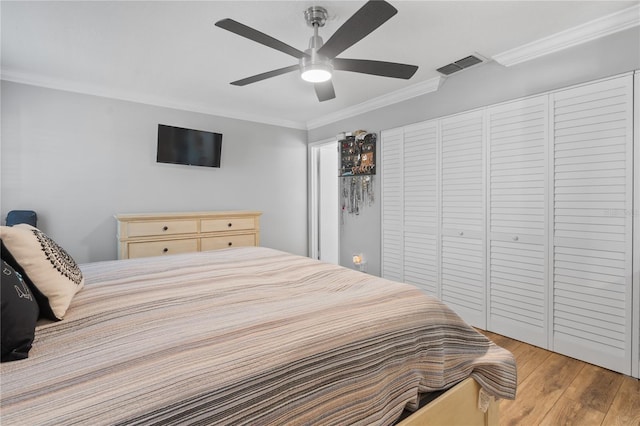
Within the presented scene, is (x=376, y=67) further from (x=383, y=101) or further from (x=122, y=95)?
(x=122, y=95)

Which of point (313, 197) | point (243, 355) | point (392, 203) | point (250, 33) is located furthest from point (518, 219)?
→ point (313, 197)

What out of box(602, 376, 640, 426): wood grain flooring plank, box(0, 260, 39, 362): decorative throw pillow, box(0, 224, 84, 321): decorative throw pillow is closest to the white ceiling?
box(0, 224, 84, 321): decorative throw pillow

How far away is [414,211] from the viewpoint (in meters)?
3.50

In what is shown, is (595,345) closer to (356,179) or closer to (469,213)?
(469,213)

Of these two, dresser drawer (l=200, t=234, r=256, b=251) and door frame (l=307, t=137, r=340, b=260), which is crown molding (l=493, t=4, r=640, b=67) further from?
dresser drawer (l=200, t=234, r=256, b=251)

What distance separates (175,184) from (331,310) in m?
3.35

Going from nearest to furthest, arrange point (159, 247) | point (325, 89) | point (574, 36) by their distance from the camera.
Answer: point (574, 36) → point (325, 89) → point (159, 247)

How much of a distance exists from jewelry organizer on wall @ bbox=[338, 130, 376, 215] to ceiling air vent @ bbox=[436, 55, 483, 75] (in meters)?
1.12

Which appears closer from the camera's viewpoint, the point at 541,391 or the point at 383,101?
the point at 541,391

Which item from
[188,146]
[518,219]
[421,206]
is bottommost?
[518,219]

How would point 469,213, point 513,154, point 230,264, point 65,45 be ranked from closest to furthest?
point 230,264, point 65,45, point 513,154, point 469,213

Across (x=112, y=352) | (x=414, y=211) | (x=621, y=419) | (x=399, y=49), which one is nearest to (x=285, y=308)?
(x=112, y=352)

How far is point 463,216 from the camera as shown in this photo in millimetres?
3061

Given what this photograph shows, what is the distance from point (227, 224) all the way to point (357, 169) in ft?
5.79
